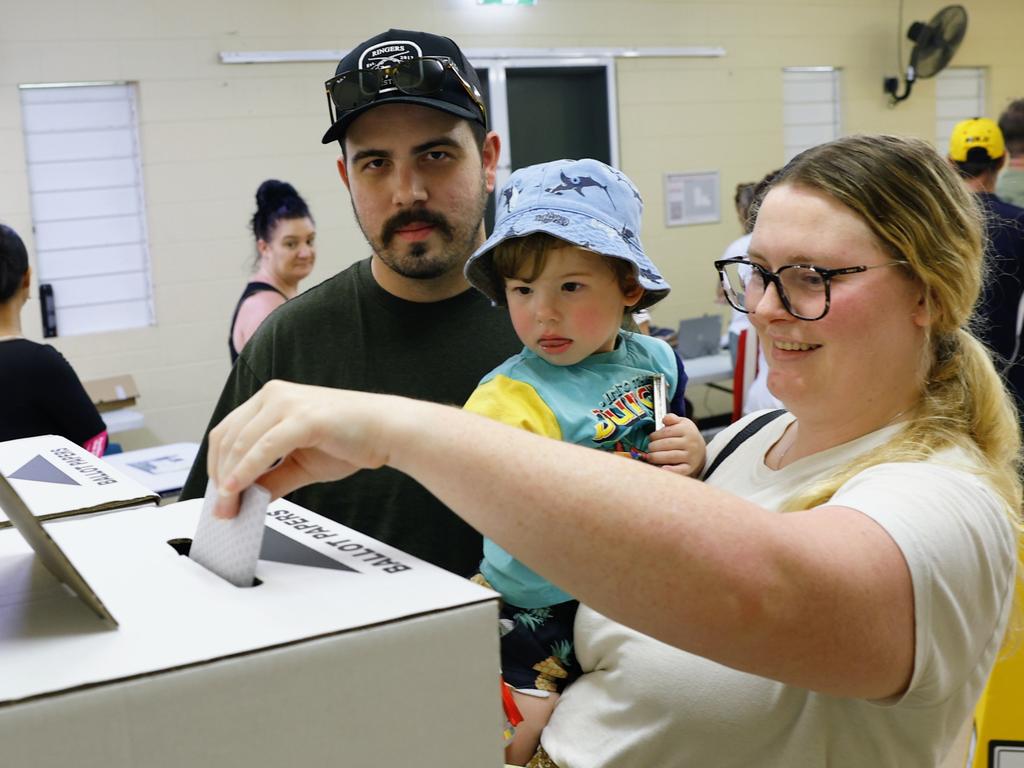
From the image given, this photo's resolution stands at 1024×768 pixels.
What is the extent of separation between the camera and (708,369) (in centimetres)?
625

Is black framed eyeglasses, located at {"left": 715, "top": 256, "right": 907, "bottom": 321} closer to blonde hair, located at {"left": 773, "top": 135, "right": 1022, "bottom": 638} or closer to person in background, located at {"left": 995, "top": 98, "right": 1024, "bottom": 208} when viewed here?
blonde hair, located at {"left": 773, "top": 135, "right": 1022, "bottom": 638}

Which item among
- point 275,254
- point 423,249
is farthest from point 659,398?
point 275,254

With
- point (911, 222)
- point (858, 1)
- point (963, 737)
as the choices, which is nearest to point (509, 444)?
point (911, 222)

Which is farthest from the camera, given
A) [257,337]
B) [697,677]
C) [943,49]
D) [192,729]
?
[943,49]

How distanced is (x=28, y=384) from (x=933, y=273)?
2.79 m

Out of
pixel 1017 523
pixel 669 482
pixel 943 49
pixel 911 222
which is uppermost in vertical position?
pixel 943 49

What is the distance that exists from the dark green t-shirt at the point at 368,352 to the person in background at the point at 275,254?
2.49m

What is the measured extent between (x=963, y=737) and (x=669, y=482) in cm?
62

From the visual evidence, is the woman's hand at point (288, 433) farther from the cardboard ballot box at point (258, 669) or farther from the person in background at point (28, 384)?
the person in background at point (28, 384)

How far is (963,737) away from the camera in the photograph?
118 centimetres

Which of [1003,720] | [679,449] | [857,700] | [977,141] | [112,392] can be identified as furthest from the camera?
[112,392]

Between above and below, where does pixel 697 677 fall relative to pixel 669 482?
below

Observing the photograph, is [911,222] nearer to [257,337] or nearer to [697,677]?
[697,677]

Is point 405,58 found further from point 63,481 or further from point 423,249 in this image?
point 63,481
